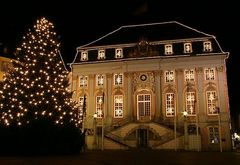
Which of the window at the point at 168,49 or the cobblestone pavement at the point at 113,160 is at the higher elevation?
the window at the point at 168,49

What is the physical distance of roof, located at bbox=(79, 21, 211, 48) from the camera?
4244 centimetres

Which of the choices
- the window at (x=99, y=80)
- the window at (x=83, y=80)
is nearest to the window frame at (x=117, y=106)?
the window at (x=99, y=80)

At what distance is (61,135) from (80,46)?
25588mm

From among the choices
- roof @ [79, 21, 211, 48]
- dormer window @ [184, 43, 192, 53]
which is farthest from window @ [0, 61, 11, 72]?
dormer window @ [184, 43, 192, 53]

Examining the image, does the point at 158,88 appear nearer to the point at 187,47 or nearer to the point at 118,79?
the point at 118,79

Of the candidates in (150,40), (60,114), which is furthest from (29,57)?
(150,40)

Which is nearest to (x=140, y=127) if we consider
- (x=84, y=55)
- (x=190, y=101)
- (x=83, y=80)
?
(x=190, y=101)

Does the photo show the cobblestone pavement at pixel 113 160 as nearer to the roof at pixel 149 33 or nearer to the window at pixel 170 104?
the window at pixel 170 104

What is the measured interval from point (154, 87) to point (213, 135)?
9137mm

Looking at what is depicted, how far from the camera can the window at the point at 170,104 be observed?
4069cm

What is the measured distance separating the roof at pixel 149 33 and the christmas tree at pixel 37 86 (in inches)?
804

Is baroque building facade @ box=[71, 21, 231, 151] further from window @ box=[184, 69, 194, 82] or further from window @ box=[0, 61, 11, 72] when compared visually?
window @ box=[0, 61, 11, 72]

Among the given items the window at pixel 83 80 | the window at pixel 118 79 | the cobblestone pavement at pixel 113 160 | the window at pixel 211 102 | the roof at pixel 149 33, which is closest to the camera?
the cobblestone pavement at pixel 113 160

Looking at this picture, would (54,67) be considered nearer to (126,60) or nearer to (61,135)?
(61,135)
